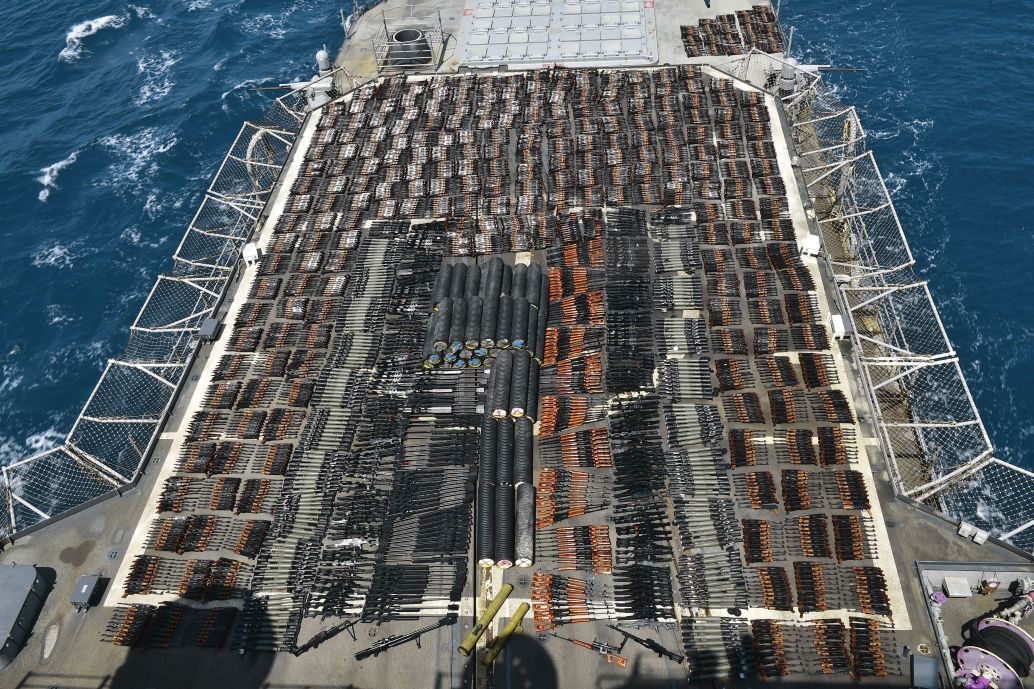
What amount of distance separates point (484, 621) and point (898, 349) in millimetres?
38880

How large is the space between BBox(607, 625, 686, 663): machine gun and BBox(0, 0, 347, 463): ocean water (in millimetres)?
57403

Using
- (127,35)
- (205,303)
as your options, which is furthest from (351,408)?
(127,35)

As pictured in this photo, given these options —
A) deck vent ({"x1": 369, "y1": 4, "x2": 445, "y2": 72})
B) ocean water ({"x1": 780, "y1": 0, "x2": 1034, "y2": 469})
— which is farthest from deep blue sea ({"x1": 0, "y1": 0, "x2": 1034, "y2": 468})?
deck vent ({"x1": 369, "y1": 4, "x2": 445, "y2": 72})

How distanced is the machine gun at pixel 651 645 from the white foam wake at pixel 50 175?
91823mm

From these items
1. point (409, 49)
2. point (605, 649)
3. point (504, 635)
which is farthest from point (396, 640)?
point (409, 49)

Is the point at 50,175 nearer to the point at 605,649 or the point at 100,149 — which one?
the point at 100,149

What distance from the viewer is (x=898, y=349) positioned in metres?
55.0

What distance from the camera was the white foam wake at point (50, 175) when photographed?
9106 cm

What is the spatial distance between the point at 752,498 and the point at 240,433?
3850cm

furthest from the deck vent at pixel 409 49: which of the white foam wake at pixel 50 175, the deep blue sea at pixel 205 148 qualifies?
the white foam wake at pixel 50 175

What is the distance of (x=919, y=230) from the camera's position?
77562mm

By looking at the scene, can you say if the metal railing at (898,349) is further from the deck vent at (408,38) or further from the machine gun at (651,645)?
the deck vent at (408,38)

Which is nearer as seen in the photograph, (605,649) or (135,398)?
(605,649)

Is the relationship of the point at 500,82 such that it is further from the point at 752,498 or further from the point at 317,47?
the point at 752,498
